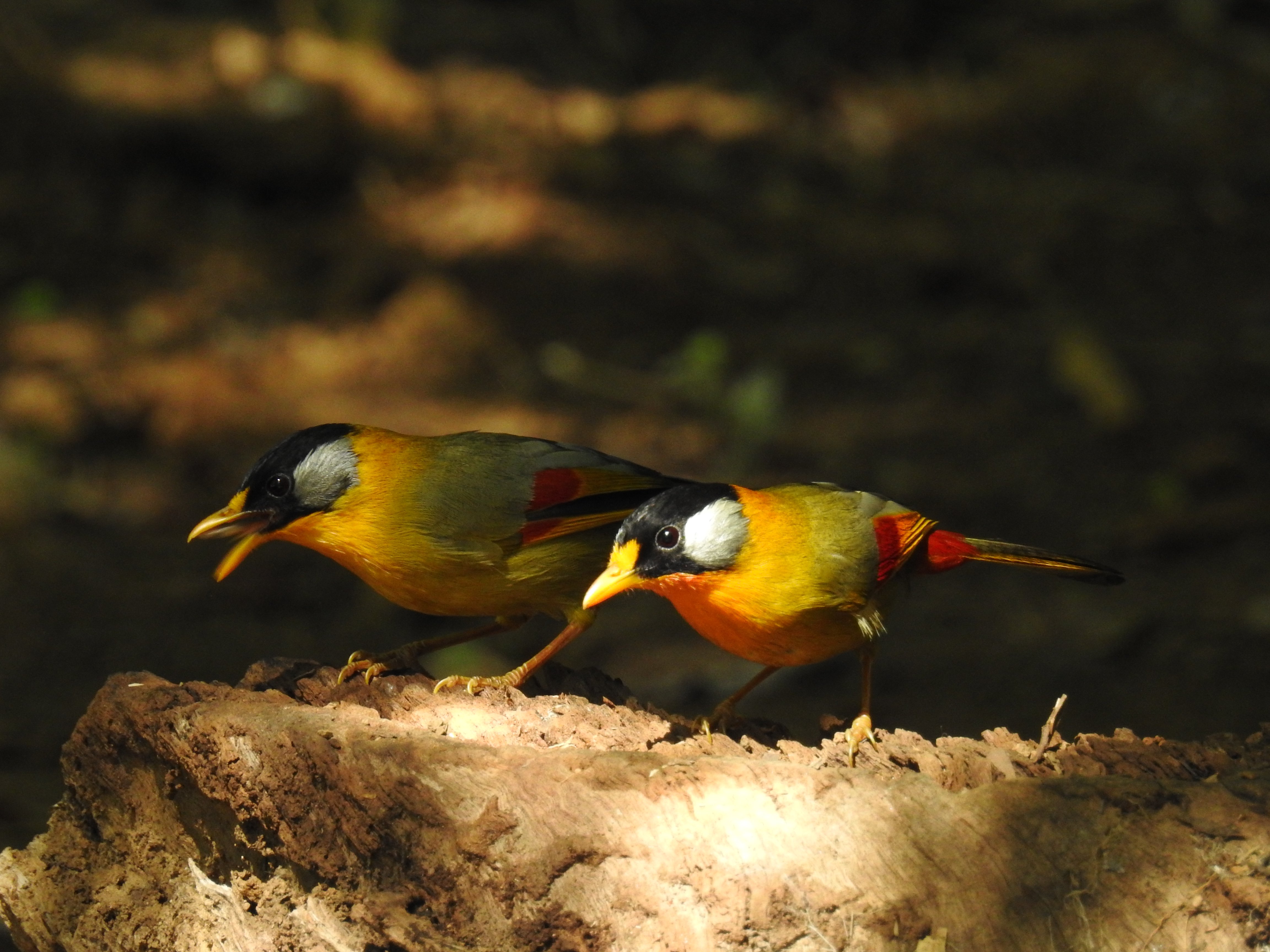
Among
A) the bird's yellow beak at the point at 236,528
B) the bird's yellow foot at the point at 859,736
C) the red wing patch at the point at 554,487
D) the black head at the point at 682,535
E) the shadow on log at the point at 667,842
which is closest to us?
the shadow on log at the point at 667,842

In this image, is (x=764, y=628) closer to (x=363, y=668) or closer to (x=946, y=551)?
(x=946, y=551)

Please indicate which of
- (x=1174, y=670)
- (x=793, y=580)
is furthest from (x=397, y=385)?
(x=793, y=580)

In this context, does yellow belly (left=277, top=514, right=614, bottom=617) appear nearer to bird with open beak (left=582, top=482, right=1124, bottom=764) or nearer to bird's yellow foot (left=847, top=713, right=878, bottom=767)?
bird with open beak (left=582, top=482, right=1124, bottom=764)

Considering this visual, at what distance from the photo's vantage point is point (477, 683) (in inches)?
153

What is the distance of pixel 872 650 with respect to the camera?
4129mm

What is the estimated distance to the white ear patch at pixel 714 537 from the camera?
3.74m

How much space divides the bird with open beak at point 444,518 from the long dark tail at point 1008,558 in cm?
84

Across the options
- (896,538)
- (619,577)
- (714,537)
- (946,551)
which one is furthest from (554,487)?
(946,551)

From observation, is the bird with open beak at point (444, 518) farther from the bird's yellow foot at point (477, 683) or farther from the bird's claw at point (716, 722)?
the bird's claw at point (716, 722)

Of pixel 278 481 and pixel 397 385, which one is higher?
pixel 278 481

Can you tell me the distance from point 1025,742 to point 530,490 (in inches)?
60.6

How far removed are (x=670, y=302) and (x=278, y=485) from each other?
6.12m

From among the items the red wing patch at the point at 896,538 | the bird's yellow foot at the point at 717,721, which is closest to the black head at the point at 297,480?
the bird's yellow foot at the point at 717,721

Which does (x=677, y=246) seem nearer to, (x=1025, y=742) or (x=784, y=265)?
(x=784, y=265)
